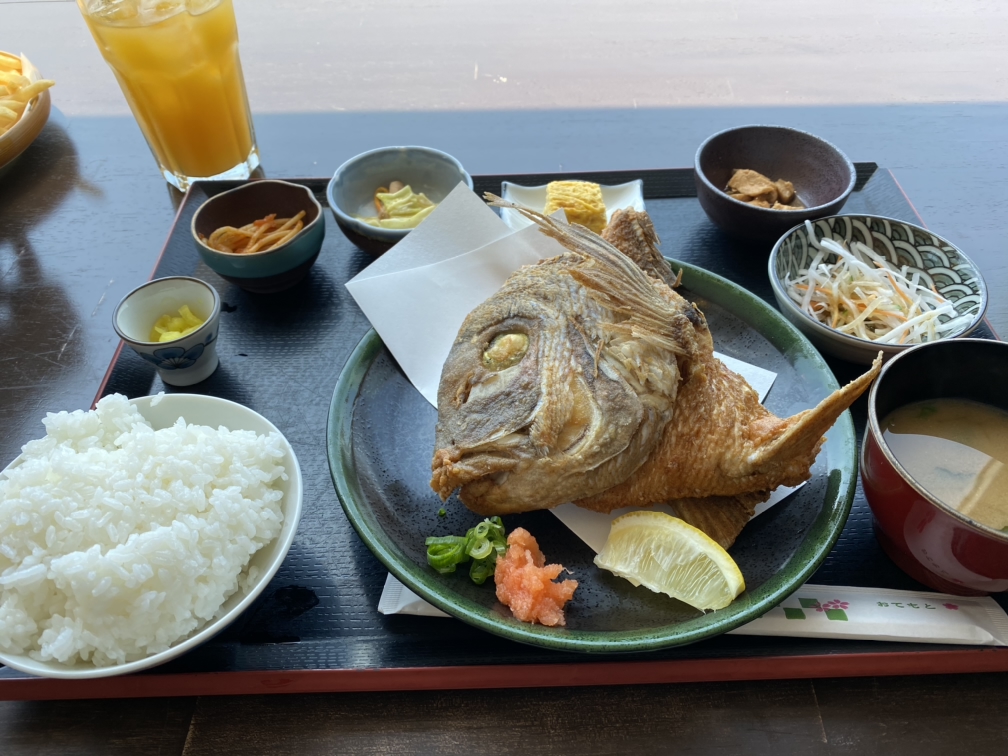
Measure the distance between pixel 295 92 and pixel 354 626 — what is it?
118 inches

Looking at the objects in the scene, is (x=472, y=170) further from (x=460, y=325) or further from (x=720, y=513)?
(x=720, y=513)

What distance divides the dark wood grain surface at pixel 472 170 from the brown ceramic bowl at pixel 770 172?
44cm

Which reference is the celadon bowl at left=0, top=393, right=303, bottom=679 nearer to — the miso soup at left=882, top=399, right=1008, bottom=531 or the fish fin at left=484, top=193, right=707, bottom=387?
the fish fin at left=484, top=193, right=707, bottom=387

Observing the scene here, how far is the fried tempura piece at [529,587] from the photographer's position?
134 cm

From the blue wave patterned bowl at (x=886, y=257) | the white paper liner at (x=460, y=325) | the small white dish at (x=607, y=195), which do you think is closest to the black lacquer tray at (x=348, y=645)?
the white paper liner at (x=460, y=325)

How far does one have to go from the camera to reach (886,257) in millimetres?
2285

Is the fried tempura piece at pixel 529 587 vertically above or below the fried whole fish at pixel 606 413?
below

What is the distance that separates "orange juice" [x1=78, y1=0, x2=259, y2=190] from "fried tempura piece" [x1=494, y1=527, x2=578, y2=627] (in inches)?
89.3

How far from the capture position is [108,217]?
272 centimetres

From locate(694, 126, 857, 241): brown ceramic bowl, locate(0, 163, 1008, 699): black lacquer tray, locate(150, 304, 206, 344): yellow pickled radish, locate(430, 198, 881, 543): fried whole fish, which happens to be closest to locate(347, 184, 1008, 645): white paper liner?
locate(0, 163, 1008, 699): black lacquer tray

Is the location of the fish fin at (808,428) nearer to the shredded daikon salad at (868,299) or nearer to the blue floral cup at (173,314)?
the shredded daikon salad at (868,299)

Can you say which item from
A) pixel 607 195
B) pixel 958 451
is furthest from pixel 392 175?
pixel 958 451

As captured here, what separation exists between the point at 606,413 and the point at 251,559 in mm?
872

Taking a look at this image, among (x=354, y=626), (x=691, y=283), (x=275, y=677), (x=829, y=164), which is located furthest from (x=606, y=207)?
(x=275, y=677)
